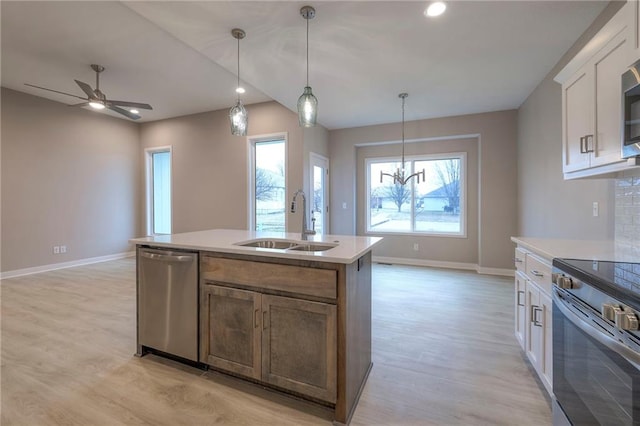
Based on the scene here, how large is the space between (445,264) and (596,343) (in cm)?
464

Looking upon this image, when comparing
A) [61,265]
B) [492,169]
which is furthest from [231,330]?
[61,265]

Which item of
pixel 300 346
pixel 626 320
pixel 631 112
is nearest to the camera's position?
pixel 626 320

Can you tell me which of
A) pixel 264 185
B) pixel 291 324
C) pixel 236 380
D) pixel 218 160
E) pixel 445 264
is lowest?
pixel 236 380

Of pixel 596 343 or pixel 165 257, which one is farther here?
pixel 165 257

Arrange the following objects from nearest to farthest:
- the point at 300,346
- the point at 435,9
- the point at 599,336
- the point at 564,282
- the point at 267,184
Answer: the point at 599,336, the point at 564,282, the point at 300,346, the point at 435,9, the point at 267,184

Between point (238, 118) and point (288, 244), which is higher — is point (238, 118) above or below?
above

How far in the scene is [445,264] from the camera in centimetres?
552

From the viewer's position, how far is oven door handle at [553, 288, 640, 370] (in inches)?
36.3

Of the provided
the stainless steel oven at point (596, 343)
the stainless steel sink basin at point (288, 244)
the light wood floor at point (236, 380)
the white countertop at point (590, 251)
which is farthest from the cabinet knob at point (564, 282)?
the stainless steel sink basin at point (288, 244)

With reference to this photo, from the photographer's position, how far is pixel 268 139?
5340mm

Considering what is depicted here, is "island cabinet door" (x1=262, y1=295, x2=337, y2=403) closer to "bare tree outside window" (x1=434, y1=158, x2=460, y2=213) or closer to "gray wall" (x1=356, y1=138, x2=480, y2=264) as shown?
"gray wall" (x1=356, y1=138, x2=480, y2=264)

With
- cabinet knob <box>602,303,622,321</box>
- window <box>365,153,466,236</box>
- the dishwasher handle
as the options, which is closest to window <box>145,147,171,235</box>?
window <box>365,153,466,236</box>

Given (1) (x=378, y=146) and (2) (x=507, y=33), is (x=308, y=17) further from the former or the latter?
(1) (x=378, y=146)

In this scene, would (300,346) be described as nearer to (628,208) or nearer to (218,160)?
(628,208)
